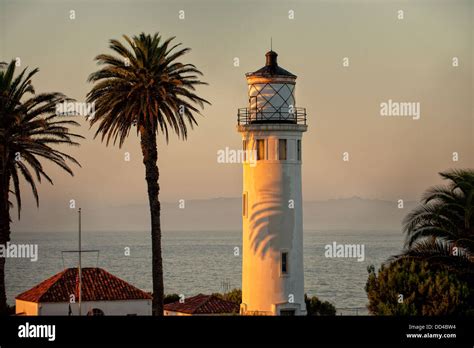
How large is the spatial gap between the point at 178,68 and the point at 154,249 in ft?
33.7

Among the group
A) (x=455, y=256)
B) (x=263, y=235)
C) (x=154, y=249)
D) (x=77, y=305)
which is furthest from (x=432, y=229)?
(x=77, y=305)

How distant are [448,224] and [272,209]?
10025 mm

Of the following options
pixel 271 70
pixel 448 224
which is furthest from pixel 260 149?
pixel 448 224

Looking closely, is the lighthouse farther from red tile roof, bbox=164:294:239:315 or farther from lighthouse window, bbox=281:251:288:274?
red tile roof, bbox=164:294:239:315

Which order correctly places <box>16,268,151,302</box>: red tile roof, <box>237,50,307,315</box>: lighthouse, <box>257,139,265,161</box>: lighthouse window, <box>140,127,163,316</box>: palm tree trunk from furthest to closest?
<box>16,268,151,302</box>: red tile roof
<box>257,139,265,161</box>: lighthouse window
<box>237,50,307,315</box>: lighthouse
<box>140,127,163,316</box>: palm tree trunk

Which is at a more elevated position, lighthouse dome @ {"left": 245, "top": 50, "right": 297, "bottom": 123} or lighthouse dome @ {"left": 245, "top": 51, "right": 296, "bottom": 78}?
lighthouse dome @ {"left": 245, "top": 51, "right": 296, "bottom": 78}

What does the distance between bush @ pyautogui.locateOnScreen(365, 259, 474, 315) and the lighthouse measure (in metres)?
5.28

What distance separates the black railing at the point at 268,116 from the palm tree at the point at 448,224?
9.21m

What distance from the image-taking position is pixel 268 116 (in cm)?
7044

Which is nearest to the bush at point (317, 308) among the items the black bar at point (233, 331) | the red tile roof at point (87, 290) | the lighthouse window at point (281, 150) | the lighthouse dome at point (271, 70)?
the red tile roof at point (87, 290)

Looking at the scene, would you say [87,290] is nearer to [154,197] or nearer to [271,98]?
[154,197]

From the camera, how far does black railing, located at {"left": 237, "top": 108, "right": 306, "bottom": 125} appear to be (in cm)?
7038

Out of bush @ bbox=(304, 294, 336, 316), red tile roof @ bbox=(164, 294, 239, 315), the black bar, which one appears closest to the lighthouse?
red tile roof @ bbox=(164, 294, 239, 315)

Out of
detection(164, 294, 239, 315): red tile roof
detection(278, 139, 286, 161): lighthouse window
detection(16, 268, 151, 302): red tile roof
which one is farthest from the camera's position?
detection(164, 294, 239, 315): red tile roof
